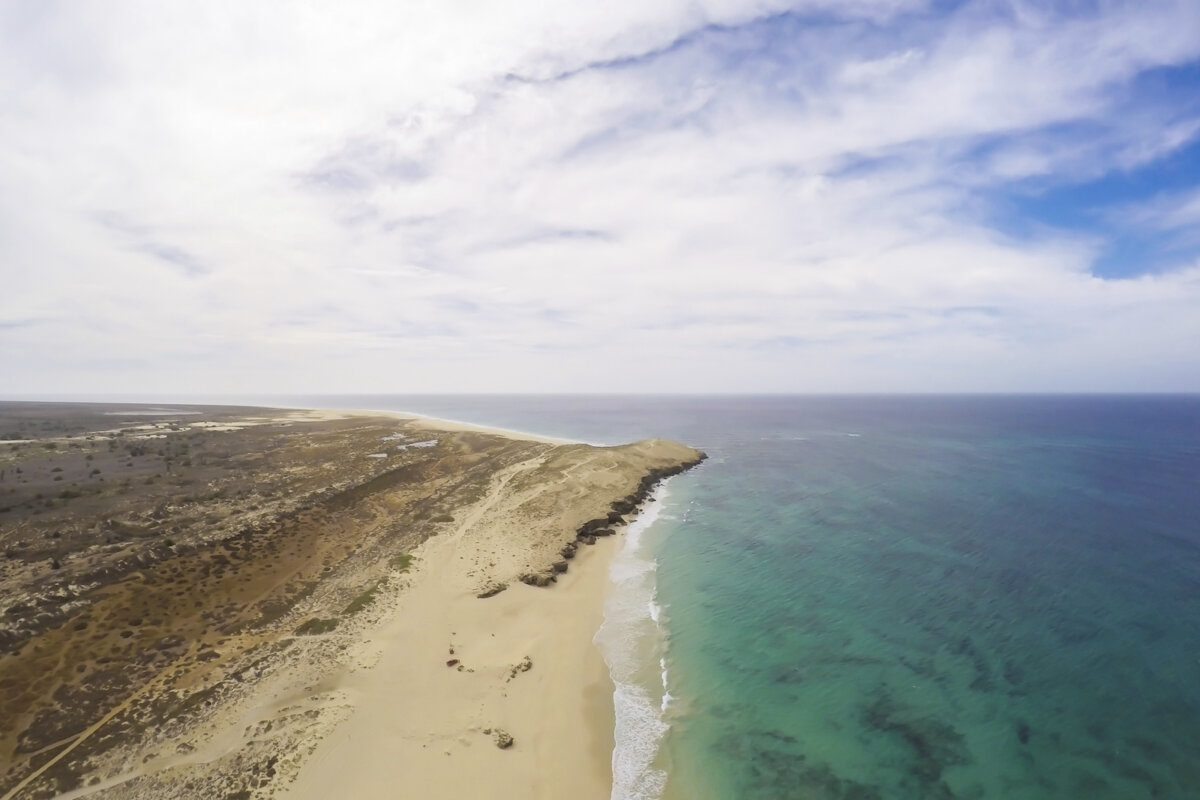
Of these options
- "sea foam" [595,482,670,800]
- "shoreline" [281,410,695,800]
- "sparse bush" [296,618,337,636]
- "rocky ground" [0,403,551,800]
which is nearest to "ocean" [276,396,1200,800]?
"sea foam" [595,482,670,800]

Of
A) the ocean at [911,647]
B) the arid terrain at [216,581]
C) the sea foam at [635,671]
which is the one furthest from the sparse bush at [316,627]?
the ocean at [911,647]

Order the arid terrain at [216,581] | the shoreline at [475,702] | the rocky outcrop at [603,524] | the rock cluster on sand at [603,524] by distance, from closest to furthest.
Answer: the shoreline at [475,702]
the arid terrain at [216,581]
the rock cluster on sand at [603,524]
the rocky outcrop at [603,524]

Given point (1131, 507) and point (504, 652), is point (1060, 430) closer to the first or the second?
point (1131, 507)

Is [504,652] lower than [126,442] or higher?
lower

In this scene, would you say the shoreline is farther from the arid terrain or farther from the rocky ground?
the rocky ground

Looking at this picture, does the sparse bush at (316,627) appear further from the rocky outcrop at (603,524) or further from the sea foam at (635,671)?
the sea foam at (635,671)

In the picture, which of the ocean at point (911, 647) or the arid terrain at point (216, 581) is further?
the ocean at point (911, 647)

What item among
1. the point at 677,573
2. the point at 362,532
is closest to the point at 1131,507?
the point at 677,573
